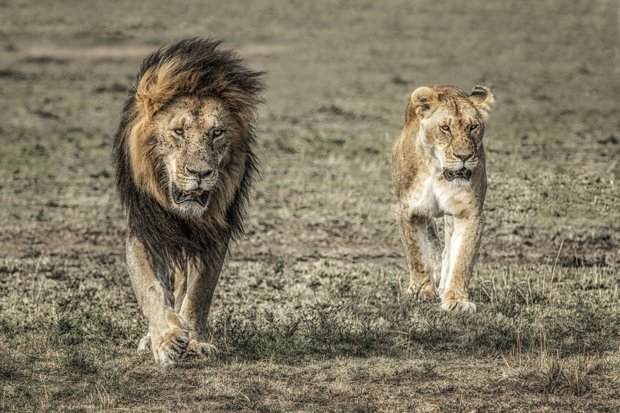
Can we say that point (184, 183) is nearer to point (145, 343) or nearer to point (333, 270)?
point (145, 343)

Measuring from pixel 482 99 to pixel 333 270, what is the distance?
8.46 ft

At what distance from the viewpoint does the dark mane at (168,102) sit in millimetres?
6730

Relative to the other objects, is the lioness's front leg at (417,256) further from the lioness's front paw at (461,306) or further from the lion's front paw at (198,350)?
the lion's front paw at (198,350)

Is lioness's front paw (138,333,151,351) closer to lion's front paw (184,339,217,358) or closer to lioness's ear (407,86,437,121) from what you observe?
lion's front paw (184,339,217,358)

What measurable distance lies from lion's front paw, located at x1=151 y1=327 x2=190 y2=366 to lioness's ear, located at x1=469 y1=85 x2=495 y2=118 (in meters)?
2.49

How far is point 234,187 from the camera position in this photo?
6969mm

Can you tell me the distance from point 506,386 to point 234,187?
1.90 metres

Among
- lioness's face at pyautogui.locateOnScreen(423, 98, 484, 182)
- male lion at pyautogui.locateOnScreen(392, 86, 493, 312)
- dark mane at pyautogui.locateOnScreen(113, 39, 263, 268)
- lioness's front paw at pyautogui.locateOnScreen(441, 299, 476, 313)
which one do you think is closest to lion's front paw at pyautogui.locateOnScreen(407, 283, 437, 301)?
male lion at pyautogui.locateOnScreen(392, 86, 493, 312)

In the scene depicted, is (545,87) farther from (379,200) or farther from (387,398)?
(387,398)

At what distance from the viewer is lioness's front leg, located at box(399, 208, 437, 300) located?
795 cm

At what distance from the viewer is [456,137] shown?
746cm

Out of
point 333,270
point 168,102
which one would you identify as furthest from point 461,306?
point 333,270

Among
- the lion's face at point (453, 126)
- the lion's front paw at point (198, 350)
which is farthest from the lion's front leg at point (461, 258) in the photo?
the lion's front paw at point (198, 350)

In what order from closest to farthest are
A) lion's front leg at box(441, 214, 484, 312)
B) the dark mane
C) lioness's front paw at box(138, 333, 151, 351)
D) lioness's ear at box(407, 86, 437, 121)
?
the dark mane, lioness's front paw at box(138, 333, 151, 351), lion's front leg at box(441, 214, 484, 312), lioness's ear at box(407, 86, 437, 121)
